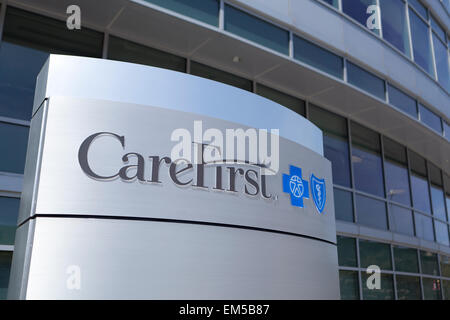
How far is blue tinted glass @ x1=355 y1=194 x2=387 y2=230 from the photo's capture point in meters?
11.0

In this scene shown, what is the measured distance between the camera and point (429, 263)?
12984mm

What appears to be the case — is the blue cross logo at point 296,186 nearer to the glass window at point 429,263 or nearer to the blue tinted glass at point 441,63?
the glass window at point 429,263

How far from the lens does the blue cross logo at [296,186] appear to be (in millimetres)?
4324

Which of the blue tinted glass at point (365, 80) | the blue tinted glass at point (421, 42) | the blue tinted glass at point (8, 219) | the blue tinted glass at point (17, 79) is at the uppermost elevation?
the blue tinted glass at point (421, 42)

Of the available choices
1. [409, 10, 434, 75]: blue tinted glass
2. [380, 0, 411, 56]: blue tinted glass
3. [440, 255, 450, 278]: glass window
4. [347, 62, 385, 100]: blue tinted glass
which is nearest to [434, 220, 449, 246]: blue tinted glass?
[440, 255, 450, 278]: glass window

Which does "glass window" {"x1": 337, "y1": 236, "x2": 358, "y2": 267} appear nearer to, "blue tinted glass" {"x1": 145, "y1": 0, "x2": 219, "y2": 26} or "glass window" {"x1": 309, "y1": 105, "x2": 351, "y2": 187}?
"glass window" {"x1": 309, "y1": 105, "x2": 351, "y2": 187}

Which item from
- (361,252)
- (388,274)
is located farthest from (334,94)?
(388,274)

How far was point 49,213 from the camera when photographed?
3.20m

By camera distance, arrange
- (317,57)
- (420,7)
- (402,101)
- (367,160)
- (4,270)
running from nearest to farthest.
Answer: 1. (4,270)
2. (317,57)
3. (402,101)
4. (367,160)
5. (420,7)

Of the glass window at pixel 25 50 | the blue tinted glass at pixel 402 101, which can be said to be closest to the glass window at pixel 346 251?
the blue tinted glass at pixel 402 101

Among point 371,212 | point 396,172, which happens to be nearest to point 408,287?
point 371,212

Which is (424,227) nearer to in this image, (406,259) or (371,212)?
(406,259)

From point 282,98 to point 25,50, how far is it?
18.0 ft

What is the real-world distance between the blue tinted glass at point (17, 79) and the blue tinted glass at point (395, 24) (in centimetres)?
856
